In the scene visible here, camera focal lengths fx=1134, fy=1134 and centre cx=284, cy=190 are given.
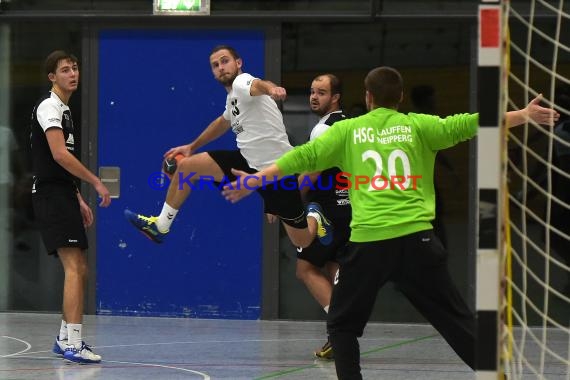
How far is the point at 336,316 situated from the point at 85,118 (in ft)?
19.6

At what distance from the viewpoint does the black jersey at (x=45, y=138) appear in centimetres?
853

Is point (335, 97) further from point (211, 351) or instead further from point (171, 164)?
point (211, 351)

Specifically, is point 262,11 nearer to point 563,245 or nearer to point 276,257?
point 276,257

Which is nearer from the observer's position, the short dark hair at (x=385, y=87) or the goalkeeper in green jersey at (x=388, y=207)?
the goalkeeper in green jersey at (x=388, y=207)

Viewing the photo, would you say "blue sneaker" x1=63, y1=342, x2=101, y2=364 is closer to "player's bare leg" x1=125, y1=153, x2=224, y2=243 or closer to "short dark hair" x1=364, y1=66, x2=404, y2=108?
"player's bare leg" x1=125, y1=153, x2=224, y2=243

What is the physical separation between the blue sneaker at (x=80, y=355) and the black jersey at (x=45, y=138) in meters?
A: 1.29

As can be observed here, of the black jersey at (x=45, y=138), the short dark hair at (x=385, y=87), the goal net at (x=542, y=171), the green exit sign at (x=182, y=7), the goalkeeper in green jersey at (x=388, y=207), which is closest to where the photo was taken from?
the goalkeeper in green jersey at (x=388, y=207)

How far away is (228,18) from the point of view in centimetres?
1130

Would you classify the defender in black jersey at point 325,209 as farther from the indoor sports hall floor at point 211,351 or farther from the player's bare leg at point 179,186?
the player's bare leg at point 179,186

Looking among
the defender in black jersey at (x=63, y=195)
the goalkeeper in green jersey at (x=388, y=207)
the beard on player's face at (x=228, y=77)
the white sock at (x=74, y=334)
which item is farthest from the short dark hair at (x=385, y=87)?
the white sock at (x=74, y=334)

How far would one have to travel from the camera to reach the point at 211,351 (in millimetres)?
9195

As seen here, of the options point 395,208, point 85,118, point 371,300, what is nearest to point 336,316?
point 371,300

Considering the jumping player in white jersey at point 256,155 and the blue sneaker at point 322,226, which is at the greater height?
the jumping player in white jersey at point 256,155

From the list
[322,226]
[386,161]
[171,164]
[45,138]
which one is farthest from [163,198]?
[386,161]
